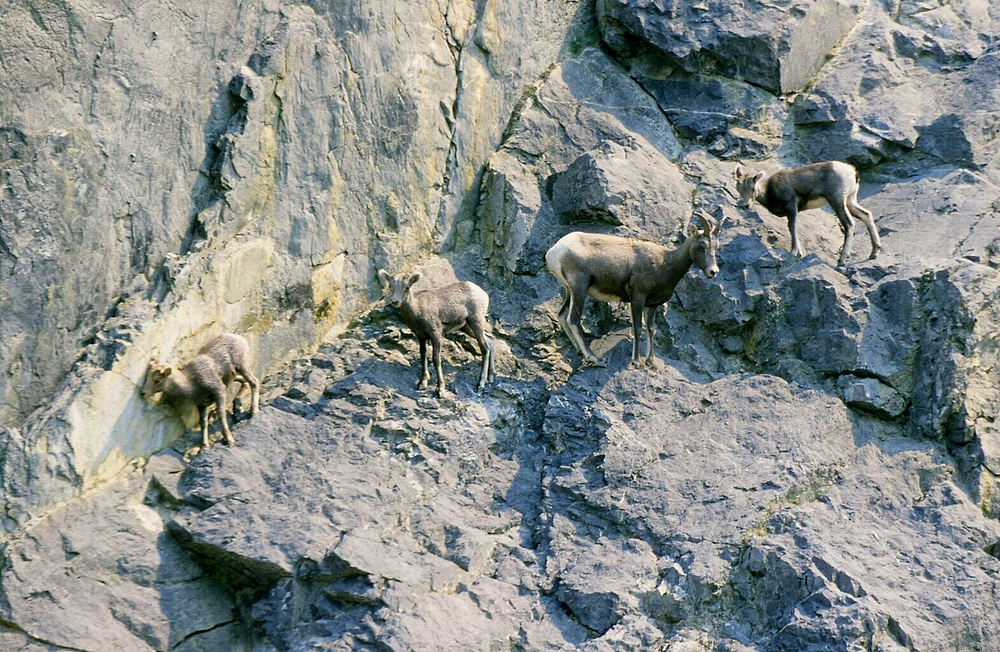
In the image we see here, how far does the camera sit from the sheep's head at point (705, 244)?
13.7m

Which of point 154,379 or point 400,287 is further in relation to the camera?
point 400,287

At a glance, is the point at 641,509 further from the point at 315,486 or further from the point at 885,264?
the point at 885,264

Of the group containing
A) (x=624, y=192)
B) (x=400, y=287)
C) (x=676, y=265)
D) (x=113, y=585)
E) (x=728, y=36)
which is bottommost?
(x=113, y=585)

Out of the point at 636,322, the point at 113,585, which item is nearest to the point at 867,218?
the point at 636,322

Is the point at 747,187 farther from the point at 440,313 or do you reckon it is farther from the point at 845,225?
the point at 440,313

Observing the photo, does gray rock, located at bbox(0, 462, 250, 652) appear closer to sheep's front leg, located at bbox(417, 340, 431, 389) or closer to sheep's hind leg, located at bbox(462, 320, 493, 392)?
sheep's front leg, located at bbox(417, 340, 431, 389)

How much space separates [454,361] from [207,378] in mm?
2816

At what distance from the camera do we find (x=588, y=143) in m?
16.3

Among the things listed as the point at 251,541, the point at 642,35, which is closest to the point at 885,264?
the point at 642,35

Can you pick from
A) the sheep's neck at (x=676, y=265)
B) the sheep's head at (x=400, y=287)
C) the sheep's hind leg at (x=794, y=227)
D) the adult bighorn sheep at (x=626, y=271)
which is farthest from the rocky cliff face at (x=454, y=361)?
the sheep's head at (x=400, y=287)

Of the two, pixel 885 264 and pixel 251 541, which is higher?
pixel 885 264

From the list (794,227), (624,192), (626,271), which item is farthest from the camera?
(624,192)

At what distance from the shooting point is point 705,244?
13805 millimetres

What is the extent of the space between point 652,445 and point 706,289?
240 centimetres
